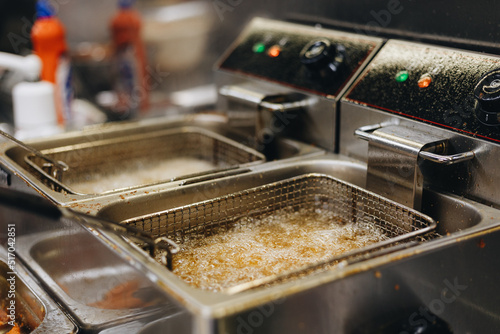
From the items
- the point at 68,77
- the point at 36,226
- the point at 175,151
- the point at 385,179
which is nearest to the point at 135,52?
the point at 68,77

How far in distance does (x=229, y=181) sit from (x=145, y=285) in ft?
1.60

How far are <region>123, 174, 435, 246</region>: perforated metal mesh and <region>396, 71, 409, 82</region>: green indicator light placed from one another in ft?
1.06

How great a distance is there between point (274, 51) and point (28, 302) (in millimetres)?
1077

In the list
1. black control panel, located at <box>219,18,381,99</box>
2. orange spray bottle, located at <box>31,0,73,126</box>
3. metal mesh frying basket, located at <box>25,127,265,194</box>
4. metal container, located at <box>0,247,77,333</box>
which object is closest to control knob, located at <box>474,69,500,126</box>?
black control panel, located at <box>219,18,381,99</box>

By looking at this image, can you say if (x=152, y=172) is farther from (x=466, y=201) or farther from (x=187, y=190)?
(x=466, y=201)

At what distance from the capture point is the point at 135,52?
2.74 m

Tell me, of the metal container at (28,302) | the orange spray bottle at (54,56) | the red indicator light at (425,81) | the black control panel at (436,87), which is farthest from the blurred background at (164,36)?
the metal container at (28,302)

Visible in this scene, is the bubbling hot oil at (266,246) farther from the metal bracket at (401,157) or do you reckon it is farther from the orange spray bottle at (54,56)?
the orange spray bottle at (54,56)

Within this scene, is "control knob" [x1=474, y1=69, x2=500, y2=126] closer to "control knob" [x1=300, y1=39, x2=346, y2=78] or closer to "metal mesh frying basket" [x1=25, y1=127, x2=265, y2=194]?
"control knob" [x1=300, y1=39, x2=346, y2=78]

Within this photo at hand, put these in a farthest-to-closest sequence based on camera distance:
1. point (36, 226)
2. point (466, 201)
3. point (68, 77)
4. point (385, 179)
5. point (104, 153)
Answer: point (68, 77) → point (104, 153) → point (36, 226) → point (385, 179) → point (466, 201)

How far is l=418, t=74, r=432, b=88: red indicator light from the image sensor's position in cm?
146

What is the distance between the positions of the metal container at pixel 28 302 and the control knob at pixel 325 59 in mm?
963

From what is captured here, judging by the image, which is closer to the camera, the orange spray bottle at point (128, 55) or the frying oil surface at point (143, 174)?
the frying oil surface at point (143, 174)

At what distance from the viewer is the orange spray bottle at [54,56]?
2359mm
